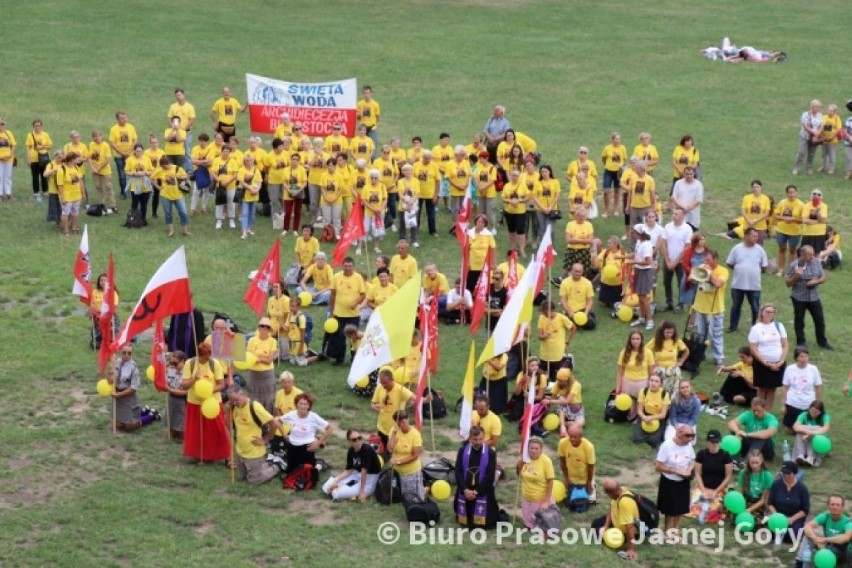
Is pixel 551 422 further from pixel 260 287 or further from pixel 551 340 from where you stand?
pixel 260 287

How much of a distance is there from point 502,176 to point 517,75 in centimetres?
1386

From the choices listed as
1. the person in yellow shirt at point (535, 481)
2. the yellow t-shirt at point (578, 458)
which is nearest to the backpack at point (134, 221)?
the yellow t-shirt at point (578, 458)

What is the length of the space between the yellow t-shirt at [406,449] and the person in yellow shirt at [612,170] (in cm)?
1325

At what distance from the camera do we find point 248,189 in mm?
29344

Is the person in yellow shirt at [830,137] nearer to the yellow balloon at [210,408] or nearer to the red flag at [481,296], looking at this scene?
the red flag at [481,296]

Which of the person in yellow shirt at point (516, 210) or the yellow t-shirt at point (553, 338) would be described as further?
the person in yellow shirt at point (516, 210)

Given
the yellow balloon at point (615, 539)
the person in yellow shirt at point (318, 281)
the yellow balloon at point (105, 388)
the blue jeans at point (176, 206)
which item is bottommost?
the yellow balloon at point (615, 539)

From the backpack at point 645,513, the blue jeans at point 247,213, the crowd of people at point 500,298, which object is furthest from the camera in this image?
the blue jeans at point 247,213

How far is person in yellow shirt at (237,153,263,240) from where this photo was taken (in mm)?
29375

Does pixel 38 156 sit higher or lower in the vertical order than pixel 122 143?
lower

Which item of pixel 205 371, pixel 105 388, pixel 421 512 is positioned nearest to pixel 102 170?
pixel 105 388

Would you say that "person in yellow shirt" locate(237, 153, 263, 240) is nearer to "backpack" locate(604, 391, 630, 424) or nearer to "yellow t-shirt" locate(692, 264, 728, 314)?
"yellow t-shirt" locate(692, 264, 728, 314)

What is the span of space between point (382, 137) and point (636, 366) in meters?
16.6

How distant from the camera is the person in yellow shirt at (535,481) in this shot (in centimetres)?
1811
